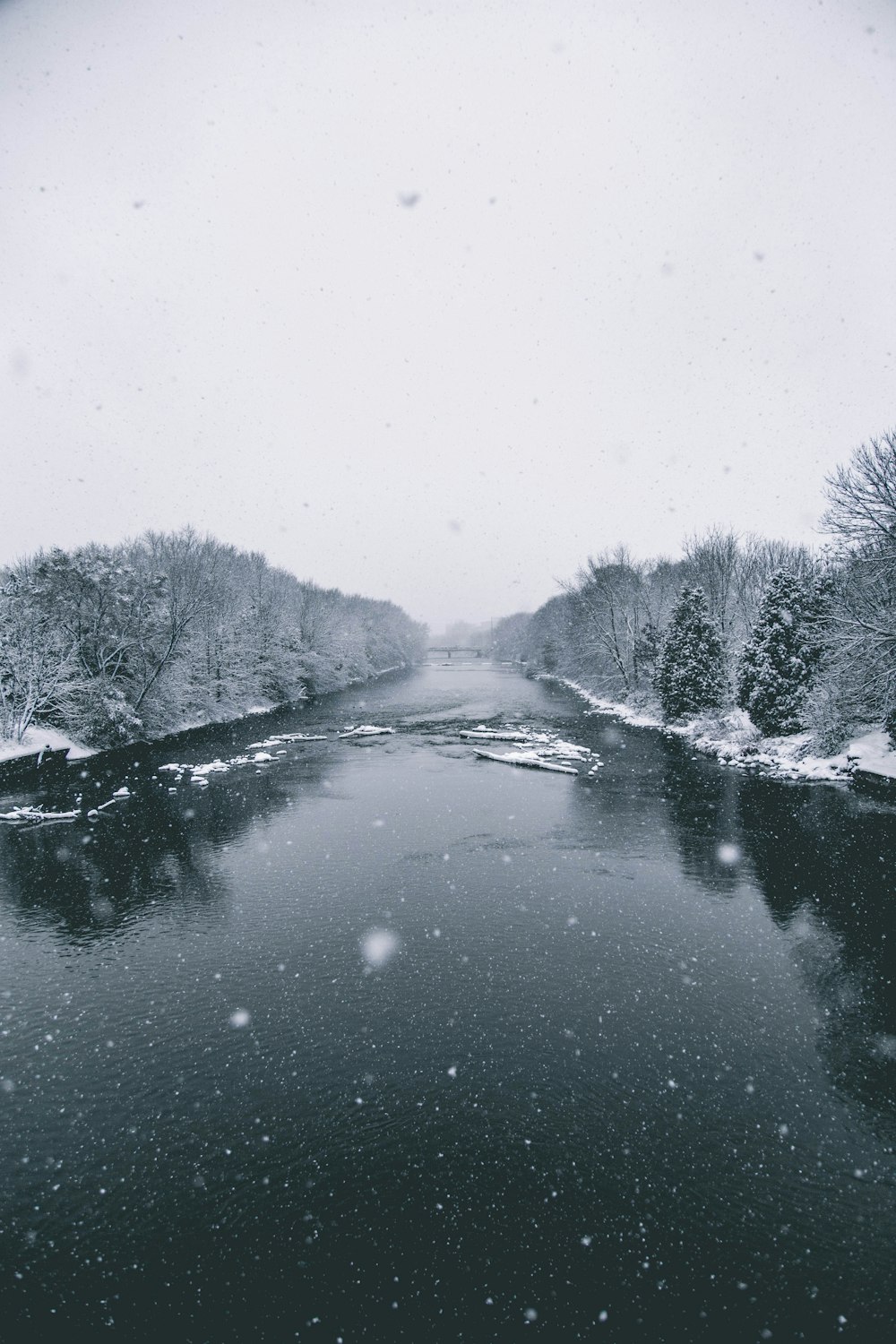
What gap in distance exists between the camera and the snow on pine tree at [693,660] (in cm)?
3619

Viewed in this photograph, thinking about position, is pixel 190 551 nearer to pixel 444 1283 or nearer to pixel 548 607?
→ pixel 444 1283

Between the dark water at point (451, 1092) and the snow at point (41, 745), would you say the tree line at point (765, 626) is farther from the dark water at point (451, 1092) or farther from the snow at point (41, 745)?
the snow at point (41, 745)

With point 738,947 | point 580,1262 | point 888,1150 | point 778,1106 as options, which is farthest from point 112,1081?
point 738,947

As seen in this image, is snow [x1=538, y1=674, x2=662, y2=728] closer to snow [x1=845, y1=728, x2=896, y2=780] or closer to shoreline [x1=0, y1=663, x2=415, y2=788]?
snow [x1=845, y1=728, x2=896, y2=780]

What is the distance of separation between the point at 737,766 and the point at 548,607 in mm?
79020

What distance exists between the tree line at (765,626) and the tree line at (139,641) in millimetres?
33293

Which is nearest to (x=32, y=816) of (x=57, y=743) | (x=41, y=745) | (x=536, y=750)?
(x=41, y=745)

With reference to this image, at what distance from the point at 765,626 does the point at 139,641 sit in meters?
36.8

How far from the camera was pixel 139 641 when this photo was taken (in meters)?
35.6

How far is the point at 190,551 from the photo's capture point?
156 ft

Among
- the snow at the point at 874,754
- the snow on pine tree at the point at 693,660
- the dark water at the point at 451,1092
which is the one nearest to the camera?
the dark water at the point at 451,1092

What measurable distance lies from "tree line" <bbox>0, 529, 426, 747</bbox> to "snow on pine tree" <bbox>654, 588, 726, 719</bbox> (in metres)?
33.3

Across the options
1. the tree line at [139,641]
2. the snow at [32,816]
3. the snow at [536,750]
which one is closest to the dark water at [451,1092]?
the snow at [32,816]

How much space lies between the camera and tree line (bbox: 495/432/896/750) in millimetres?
21547
